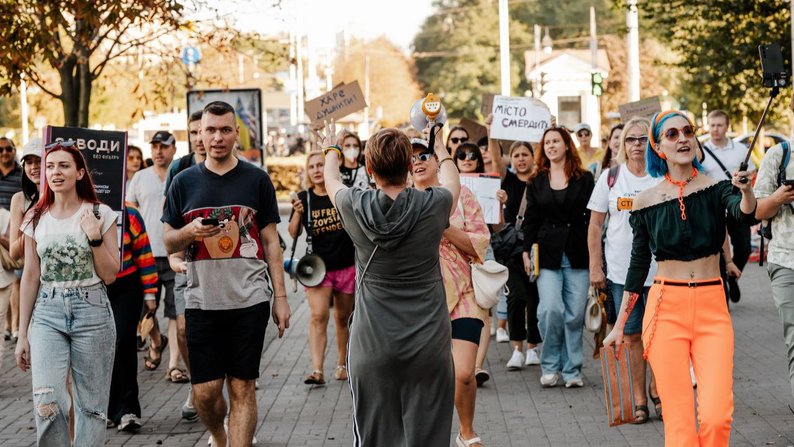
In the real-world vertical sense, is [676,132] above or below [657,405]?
above

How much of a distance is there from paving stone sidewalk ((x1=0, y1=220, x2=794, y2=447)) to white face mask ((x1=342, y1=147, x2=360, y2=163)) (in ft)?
6.39

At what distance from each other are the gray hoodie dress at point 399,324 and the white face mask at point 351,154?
19.6ft

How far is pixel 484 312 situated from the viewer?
7477 mm

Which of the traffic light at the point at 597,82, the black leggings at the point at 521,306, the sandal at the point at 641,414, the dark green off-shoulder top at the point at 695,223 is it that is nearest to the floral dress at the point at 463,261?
the dark green off-shoulder top at the point at 695,223

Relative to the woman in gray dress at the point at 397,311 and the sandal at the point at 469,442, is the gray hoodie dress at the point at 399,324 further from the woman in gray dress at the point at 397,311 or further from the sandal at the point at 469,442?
the sandal at the point at 469,442

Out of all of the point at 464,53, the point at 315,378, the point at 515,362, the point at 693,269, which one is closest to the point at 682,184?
the point at 693,269

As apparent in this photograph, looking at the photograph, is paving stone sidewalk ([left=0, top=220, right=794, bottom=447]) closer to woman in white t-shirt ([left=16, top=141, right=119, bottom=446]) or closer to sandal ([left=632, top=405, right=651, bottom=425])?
sandal ([left=632, top=405, right=651, bottom=425])

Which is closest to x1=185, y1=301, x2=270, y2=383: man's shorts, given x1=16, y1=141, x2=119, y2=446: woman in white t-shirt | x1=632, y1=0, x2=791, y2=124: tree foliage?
x1=16, y1=141, x2=119, y2=446: woman in white t-shirt

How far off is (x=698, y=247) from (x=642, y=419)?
2.72 metres

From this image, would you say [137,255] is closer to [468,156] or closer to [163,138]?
[163,138]

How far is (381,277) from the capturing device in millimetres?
5387

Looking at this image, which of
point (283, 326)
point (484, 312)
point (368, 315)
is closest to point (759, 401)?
point (484, 312)

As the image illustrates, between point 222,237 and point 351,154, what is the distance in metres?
4.86

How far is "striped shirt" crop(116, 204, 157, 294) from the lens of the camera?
8.59 metres
